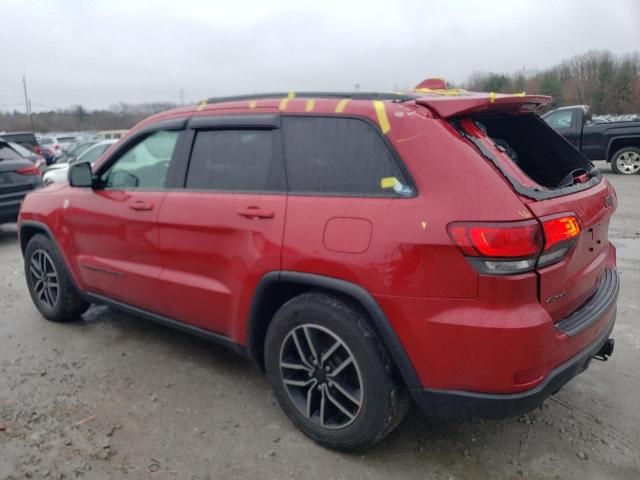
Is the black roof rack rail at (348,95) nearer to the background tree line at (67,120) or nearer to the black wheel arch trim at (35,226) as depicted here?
the black wheel arch trim at (35,226)

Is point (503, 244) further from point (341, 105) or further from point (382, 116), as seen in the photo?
point (341, 105)

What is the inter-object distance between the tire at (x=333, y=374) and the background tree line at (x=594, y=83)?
3188 centimetres

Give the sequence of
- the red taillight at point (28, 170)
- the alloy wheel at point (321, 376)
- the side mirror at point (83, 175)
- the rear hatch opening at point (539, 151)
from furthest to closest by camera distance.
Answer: the red taillight at point (28, 170), the side mirror at point (83, 175), the rear hatch opening at point (539, 151), the alloy wheel at point (321, 376)

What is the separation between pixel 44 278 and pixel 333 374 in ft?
9.85

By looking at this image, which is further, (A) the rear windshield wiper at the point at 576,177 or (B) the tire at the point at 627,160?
(B) the tire at the point at 627,160

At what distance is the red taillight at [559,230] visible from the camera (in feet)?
7.50

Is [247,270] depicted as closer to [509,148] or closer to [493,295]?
[493,295]

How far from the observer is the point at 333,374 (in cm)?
272

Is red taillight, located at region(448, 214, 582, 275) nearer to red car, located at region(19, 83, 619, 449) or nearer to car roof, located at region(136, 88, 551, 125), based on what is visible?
red car, located at region(19, 83, 619, 449)

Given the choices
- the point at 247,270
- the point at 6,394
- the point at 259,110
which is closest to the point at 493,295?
the point at 247,270

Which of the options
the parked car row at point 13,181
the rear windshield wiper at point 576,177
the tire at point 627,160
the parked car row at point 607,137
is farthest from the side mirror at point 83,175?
the tire at point 627,160

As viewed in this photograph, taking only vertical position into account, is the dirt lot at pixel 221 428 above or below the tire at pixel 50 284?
below

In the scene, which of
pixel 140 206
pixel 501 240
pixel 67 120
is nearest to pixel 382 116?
pixel 501 240

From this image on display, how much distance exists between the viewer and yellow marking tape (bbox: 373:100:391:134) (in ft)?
8.33
